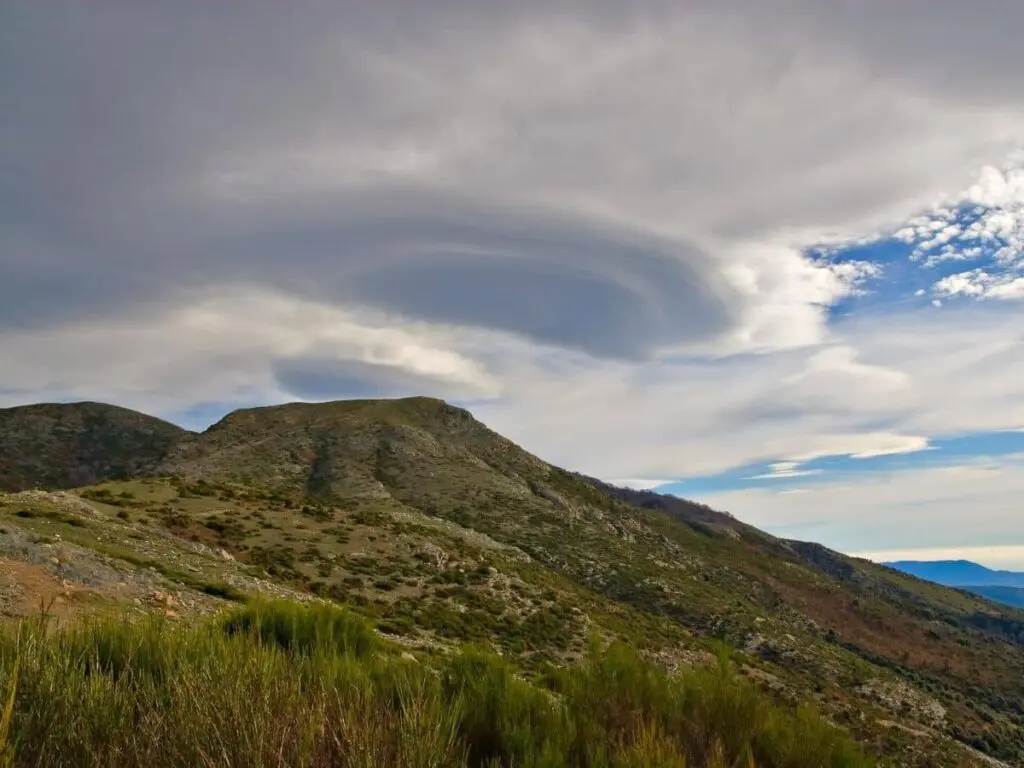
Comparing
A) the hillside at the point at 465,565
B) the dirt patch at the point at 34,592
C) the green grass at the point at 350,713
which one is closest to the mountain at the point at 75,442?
the hillside at the point at 465,565

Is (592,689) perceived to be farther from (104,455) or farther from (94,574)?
(104,455)

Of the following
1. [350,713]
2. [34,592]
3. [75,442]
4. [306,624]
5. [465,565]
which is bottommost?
[465,565]

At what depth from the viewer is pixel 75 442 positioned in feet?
388

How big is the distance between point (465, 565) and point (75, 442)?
112194 millimetres

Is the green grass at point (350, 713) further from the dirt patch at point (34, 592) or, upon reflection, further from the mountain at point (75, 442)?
the mountain at point (75, 442)

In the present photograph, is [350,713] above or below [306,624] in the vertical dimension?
above

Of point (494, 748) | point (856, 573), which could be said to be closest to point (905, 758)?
point (494, 748)

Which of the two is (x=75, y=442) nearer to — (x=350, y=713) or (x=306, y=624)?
(x=306, y=624)

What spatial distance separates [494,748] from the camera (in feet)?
21.1

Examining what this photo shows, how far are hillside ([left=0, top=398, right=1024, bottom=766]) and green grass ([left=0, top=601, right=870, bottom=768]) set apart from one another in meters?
1.66

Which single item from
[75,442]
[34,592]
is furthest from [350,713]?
[75,442]

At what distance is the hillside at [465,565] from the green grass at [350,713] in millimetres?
1661

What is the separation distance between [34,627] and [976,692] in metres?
85.0

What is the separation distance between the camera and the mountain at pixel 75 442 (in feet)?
342
